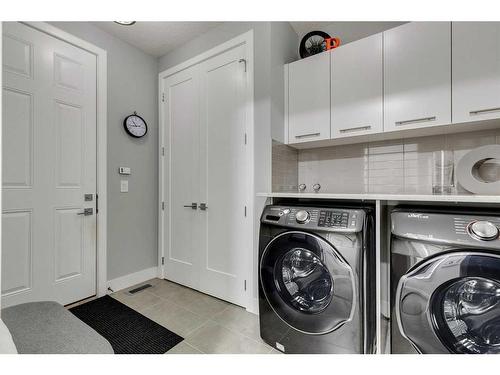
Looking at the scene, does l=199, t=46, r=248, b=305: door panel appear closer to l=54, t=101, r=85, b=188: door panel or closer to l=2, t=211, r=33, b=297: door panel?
l=54, t=101, r=85, b=188: door panel

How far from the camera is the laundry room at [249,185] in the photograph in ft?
3.44

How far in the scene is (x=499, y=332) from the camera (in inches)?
40.4

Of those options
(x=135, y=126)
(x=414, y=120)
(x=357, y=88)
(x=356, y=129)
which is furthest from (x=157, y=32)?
(x=414, y=120)

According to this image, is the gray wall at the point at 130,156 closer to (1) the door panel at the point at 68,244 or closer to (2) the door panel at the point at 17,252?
(1) the door panel at the point at 68,244

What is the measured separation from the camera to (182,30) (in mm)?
2311

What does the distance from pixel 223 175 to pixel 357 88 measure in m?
1.29

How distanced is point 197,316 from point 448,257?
173cm

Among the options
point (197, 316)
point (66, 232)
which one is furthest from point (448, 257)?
point (66, 232)

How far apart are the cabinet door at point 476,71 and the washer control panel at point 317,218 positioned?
0.96 meters

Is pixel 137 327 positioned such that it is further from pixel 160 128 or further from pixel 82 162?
pixel 160 128

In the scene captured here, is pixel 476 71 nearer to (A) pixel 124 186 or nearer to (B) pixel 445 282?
(B) pixel 445 282

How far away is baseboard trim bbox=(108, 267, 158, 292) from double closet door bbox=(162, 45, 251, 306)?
7.2 inches

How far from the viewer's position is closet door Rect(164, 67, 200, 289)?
2.43m

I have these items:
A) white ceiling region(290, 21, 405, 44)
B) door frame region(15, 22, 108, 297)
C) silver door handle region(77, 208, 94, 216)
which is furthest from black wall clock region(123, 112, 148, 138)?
white ceiling region(290, 21, 405, 44)
